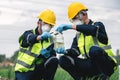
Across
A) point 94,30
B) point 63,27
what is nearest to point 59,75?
point 94,30

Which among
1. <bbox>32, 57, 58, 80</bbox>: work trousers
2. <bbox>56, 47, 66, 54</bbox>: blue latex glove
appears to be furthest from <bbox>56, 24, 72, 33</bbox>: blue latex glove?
<bbox>32, 57, 58, 80</bbox>: work trousers

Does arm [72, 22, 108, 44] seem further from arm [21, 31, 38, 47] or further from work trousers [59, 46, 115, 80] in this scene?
arm [21, 31, 38, 47]

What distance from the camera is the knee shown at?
9078mm

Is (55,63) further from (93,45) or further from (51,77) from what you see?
(93,45)

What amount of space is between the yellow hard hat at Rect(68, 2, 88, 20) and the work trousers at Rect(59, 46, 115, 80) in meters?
0.66

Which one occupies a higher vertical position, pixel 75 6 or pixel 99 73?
pixel 75 6

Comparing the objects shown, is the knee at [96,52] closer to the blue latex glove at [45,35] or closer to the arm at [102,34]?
the arm at [102,34]

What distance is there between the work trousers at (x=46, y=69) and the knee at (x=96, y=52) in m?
1.16

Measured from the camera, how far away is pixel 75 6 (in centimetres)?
959

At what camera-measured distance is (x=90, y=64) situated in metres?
9.49

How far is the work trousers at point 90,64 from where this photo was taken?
9.22m

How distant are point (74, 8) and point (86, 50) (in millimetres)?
680

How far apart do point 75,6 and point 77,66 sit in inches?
37.2

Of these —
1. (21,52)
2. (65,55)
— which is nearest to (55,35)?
(65,55)
